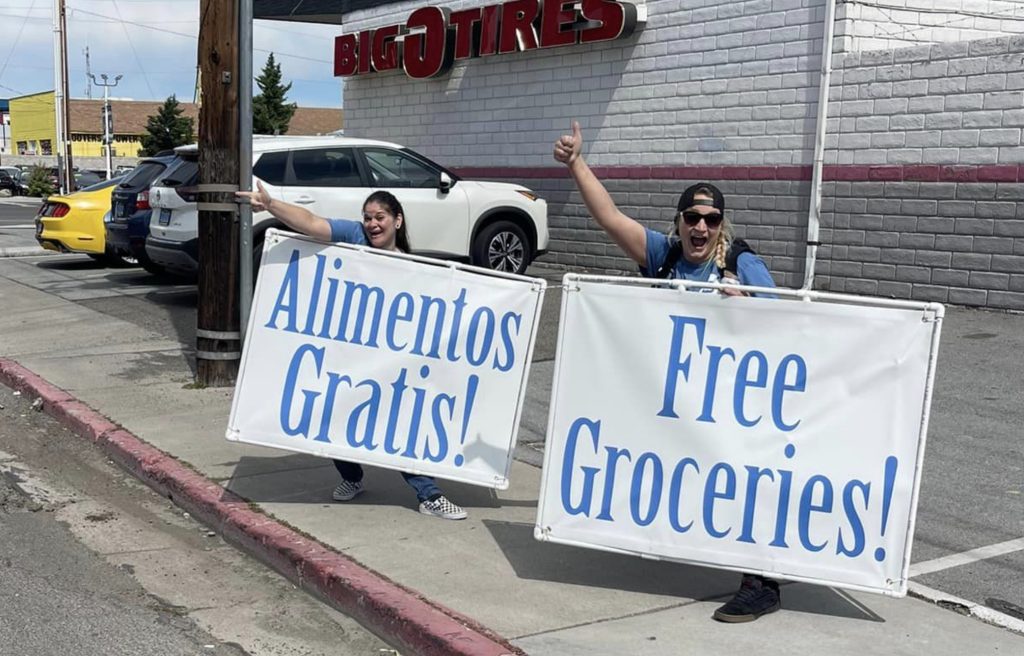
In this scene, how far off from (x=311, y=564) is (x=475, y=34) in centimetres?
1314

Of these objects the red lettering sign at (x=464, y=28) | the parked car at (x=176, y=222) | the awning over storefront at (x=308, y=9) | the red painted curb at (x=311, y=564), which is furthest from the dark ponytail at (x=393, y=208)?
the awning over storefront at (x=308, y=9)

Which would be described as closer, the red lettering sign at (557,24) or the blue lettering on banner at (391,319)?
the blue lettering on banner at (391,319)

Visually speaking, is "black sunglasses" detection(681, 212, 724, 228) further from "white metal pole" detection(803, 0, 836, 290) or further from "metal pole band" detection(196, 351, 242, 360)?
"white metal pole" detection(803, 0, 836, 290)

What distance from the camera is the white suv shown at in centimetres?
1208

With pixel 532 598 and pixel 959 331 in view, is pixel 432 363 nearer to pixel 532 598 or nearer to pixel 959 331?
pixel 532 598

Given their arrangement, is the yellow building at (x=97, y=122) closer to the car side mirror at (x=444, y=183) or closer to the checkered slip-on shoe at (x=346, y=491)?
the car side mirror at (x=444, y=183)

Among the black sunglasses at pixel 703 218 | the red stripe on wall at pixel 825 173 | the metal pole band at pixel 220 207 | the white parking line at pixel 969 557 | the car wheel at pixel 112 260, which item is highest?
the red stripe on wall at pixel 825 173

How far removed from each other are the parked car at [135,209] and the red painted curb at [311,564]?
585 centimetres

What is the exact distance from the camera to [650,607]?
15.5 ft

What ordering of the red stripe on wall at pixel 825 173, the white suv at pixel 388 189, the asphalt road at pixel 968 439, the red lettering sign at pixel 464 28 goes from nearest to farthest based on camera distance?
the asphalt road at pixel 968 439 < the red stripe on wall at pixel 825 173 < the white suv at pixel 388 189 < the red lettering sign at pixel 464 28

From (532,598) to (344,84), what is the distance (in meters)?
17.4

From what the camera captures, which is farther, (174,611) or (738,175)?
(738,175)

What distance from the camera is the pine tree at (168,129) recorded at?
6544 cm

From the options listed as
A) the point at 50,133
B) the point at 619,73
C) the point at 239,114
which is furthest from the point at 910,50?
the point at 50,133
